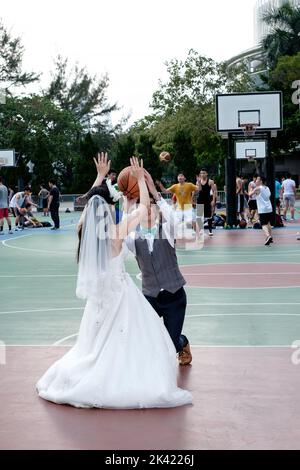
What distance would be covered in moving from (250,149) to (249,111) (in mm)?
4696

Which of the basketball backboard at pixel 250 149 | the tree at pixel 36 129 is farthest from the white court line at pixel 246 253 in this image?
the tree at pixel 36 129

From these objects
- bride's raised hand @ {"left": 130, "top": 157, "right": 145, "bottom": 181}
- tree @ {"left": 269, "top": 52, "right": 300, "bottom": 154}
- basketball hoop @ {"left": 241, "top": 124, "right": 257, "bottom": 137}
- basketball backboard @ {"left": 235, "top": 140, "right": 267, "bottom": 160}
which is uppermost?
tree @ {"left": 269, "top": 52, "right": 300, "bottom": 154}

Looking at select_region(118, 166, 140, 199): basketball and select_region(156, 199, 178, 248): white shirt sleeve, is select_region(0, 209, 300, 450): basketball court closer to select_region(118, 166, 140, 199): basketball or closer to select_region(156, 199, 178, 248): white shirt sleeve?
select_region(156, 199, 178, 248): white shirt sleeve

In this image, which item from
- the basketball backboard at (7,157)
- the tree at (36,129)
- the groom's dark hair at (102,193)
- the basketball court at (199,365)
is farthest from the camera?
the tree at (36,129)

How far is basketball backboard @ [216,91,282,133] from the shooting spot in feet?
93.2

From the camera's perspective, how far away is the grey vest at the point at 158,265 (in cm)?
712

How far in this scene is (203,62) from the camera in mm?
60938

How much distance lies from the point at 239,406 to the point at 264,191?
14.8m

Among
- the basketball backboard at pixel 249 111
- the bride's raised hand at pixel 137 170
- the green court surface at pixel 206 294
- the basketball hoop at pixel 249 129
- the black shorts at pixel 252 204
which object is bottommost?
the green court surface at pixel 206 294

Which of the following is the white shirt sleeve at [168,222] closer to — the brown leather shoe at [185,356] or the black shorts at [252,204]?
the brown leather shoe at [185,356]

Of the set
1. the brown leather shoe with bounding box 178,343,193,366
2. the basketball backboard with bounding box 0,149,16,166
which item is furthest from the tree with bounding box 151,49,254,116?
the brown leather shoe with bounding box 178,343,193,366

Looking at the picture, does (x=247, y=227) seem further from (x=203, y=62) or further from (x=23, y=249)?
(x=203, y=62)

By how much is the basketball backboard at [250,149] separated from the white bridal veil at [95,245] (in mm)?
26512

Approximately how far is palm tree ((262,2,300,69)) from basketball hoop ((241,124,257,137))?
41.4 m
